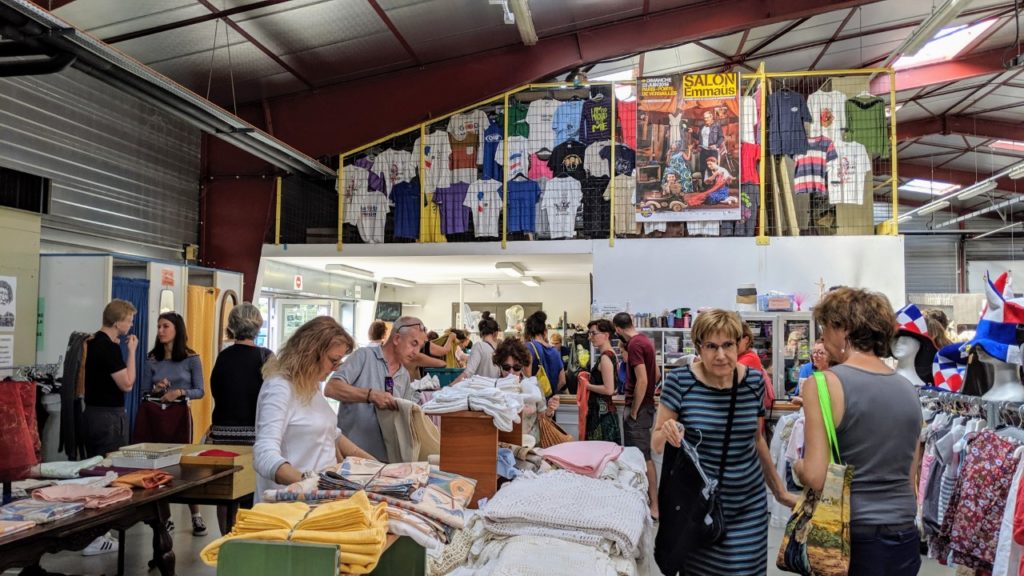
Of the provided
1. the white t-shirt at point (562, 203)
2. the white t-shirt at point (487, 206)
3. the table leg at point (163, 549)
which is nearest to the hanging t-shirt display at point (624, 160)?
the white t-shirt at point (562, 203)

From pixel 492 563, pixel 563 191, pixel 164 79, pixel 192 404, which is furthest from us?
pixel 563 191

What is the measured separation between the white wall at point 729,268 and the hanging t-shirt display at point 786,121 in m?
1.16

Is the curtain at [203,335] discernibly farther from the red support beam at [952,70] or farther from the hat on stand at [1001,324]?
the red support beam at [952,70]

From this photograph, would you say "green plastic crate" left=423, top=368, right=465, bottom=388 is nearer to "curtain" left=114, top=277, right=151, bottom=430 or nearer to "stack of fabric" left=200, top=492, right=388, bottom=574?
"curtain" left=114, top=277, right=151, bottom=430

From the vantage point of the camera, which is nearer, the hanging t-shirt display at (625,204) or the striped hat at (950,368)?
the striped hat at (950,368)

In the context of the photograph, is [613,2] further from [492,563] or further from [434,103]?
[492,563]

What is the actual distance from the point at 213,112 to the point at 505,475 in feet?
17.4

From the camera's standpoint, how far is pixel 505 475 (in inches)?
110

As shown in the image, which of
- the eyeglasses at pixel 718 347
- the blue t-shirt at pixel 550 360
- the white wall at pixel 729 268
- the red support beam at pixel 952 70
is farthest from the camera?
the red support beam at pixel 952 70

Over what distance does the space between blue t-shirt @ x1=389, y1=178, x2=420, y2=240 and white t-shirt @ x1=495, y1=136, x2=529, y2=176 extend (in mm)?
1250

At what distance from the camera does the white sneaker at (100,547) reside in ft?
15.1

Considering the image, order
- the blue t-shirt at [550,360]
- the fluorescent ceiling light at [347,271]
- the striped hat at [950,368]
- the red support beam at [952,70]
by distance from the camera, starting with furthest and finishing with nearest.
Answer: the red support beam at [952,70], the fluorescent ceiling light at [347,271], the blue t-shirt at [550,360], the striped hat at [950,368]

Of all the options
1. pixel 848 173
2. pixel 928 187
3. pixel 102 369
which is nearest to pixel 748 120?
pixel 848 173


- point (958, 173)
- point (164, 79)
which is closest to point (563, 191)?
point (164, 79)
